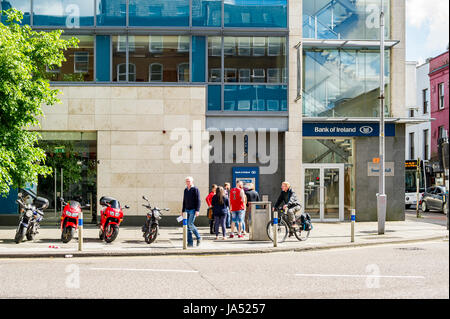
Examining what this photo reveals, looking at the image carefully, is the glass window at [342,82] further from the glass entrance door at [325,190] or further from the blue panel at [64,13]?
the blue panel at [64,13]

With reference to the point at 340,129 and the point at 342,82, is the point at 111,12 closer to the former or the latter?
the point at 342,82

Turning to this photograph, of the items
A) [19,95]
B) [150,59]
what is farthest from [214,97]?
[19,95]

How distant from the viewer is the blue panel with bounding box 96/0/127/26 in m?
20.6

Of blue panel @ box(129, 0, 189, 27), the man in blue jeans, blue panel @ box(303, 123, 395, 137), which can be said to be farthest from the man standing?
blue panel @ box(129, 0, 189, 27)

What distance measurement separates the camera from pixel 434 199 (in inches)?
1305

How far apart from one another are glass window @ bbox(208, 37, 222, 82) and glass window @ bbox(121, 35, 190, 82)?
87cm

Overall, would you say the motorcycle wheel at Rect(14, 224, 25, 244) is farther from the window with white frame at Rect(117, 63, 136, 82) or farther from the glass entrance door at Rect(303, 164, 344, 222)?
the glass entrance door at Rect(303, 164, 344, 222)

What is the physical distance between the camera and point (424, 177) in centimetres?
3941

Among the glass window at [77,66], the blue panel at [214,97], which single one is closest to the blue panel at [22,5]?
the glass window at [77,66]

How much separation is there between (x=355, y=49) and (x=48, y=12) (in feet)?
40.5

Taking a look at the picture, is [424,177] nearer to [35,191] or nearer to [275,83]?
[275,83]

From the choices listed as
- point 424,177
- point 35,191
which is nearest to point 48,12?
point 35,191

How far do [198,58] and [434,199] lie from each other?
63.7 feet
